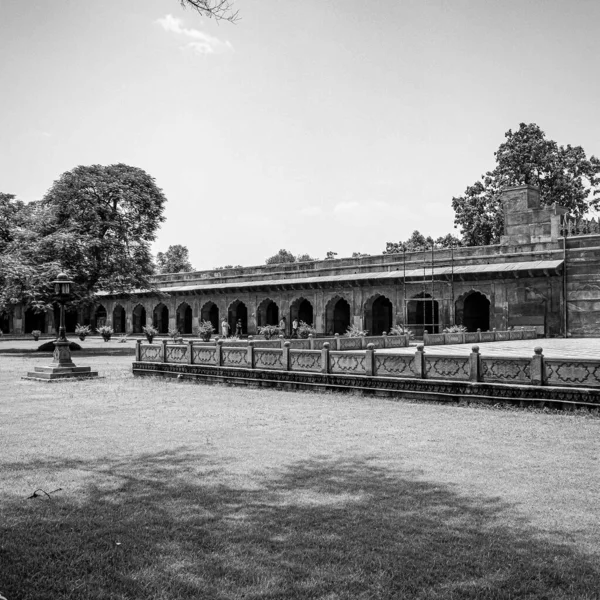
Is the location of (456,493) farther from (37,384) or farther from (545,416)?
(37,384)

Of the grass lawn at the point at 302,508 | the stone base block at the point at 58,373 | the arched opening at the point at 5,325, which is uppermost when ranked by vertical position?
the arched opening at the point at 5,325

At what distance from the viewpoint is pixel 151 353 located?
55.4 feet

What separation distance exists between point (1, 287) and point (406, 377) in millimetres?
21235

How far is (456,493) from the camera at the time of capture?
5.12 m

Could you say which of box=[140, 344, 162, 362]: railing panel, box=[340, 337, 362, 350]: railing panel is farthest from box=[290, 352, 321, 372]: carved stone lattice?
box=[340, 337, 362, 350]: railing panel

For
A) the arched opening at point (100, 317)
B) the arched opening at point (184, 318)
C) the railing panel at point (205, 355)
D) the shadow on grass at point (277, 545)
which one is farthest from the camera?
the arched opening at point (100, 317)

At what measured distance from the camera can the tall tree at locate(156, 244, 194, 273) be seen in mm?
72688

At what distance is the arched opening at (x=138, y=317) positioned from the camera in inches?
1741

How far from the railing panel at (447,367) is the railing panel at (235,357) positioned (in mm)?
4845

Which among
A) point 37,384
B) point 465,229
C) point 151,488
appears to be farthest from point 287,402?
point 465,229

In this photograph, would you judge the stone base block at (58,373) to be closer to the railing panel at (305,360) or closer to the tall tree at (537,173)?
the railing panel at (305,360)

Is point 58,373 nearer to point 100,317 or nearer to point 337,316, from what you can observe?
point 337,316

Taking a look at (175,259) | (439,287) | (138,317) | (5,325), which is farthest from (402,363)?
(175,259)

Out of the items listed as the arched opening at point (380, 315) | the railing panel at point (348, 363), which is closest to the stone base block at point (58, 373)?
the railing panel at point (348, 363)
